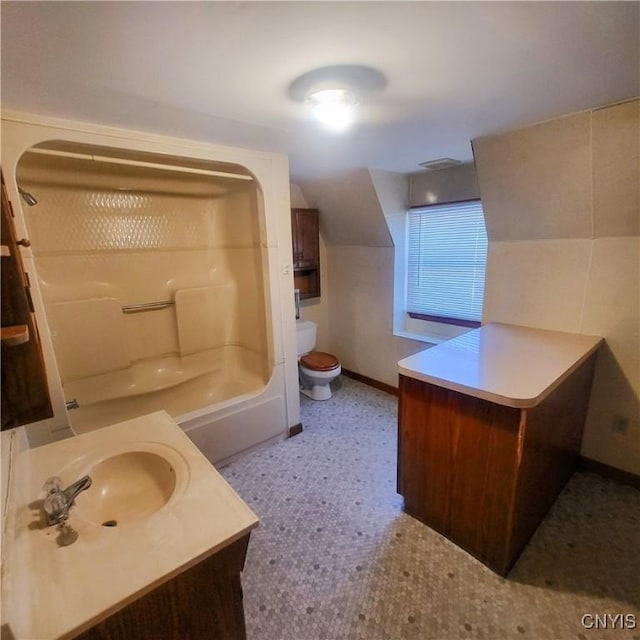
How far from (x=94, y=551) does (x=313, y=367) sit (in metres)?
2.33

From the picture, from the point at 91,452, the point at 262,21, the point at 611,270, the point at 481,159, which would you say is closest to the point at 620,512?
the point at 611,270

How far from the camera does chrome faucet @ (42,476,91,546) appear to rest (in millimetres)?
848

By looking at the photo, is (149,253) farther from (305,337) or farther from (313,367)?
(313,367)

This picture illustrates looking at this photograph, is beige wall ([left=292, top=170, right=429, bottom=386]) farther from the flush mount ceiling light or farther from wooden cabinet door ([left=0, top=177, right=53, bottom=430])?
wooden cabinet door ([left=0, top=177, right=53, bottom=430])

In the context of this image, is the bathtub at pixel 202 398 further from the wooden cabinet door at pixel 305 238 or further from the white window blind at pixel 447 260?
the white window blind at pixel 447 260

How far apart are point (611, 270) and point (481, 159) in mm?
975

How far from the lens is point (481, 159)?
1.99 metres

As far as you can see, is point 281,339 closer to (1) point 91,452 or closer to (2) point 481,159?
(1) point 91,452

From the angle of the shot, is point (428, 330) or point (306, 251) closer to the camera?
point (428, 330)

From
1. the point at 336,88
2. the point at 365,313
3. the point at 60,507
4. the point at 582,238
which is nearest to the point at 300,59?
the point at 336,88

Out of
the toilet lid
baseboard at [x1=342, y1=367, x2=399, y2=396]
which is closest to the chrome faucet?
the toilet lid

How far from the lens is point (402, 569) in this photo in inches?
60.2

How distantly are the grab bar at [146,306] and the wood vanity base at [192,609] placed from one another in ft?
6.61

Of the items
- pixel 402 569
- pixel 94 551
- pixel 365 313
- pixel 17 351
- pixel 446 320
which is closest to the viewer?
pixel 17 351
